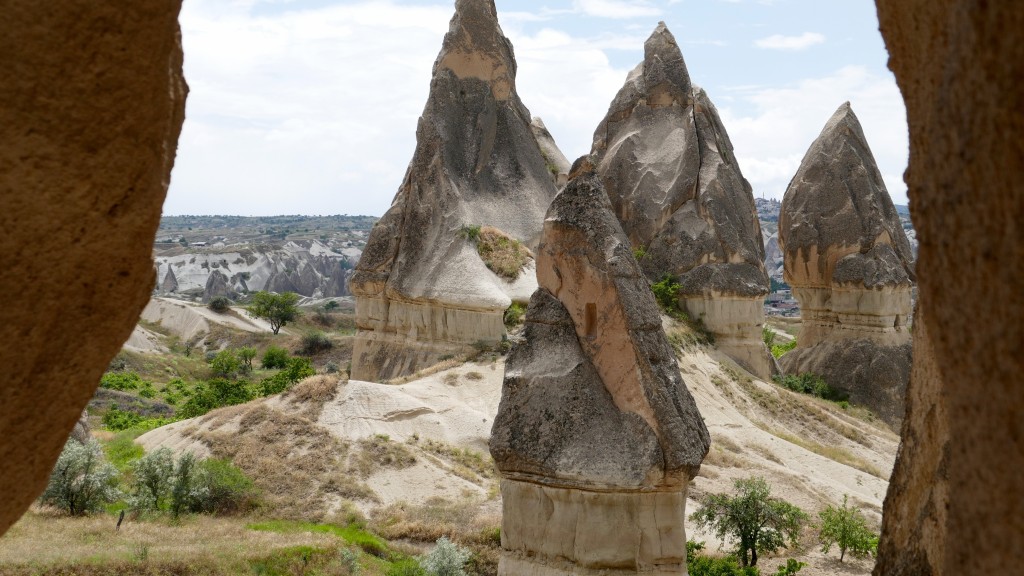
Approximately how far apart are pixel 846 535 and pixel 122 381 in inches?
1075

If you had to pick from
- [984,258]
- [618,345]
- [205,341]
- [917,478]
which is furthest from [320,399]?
[205,341]

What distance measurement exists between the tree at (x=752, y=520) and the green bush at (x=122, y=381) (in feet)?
81.9

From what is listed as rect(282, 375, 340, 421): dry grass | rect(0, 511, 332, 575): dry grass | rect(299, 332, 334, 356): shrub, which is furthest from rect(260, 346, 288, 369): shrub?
rect(0, 511, 332, 575): dry grass

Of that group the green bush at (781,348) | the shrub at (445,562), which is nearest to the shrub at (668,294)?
the green bush at (781,348)

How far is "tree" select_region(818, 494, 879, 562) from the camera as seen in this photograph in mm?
13664

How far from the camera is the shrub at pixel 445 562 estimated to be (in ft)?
37.9

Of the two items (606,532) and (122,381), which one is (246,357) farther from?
(606,532)

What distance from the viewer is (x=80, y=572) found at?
32.8 feet

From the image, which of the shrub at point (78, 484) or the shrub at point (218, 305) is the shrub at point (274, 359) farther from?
the shrub at point (78, 484)

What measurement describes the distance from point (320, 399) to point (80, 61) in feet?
54.0

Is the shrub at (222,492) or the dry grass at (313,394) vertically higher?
the dry grass at (313,394)

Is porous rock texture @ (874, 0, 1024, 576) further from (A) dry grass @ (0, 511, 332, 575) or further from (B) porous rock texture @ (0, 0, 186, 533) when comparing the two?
(A) dry grass @ (0, 511, 332, 575)

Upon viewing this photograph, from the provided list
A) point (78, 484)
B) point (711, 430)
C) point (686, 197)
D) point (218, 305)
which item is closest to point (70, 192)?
point (78, 484)

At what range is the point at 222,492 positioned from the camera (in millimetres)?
15086
